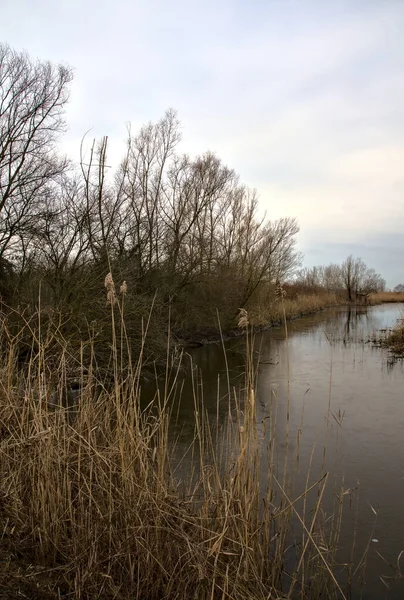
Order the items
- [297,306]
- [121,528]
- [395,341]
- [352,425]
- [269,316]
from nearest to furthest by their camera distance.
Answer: [121,528] → [352,425] → [395,341] → [269,316] → [297,306]

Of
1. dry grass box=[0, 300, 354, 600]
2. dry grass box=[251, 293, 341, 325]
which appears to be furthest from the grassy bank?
dry grass box=[0, 300, 354, 600]

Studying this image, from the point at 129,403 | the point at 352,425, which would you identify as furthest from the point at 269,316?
the point at 129,403

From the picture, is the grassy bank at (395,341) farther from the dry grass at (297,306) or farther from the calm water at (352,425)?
the dry grass at (297,306)

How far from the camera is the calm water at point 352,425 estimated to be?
130 inches

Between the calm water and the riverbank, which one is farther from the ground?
the riverbank

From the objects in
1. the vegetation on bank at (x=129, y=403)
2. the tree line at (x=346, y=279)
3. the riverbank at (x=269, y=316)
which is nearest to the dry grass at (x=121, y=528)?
the vegetation on bank at (x=129, y=403)

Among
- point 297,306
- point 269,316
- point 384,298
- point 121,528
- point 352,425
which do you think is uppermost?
point 384,298

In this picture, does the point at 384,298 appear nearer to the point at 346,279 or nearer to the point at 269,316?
the point at 346,279

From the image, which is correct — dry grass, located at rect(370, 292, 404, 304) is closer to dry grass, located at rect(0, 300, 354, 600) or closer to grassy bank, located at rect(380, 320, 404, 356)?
grassy bank, located at rect(380, 320, 404, 356)

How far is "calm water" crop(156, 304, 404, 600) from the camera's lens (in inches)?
130

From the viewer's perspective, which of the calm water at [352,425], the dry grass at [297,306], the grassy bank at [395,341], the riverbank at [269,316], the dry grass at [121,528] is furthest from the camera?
the dry grass at [297,306]

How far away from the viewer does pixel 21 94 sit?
12805mm

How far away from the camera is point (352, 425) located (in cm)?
609

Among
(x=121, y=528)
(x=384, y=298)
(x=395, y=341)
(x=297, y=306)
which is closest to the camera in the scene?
(x=121, y=528)
